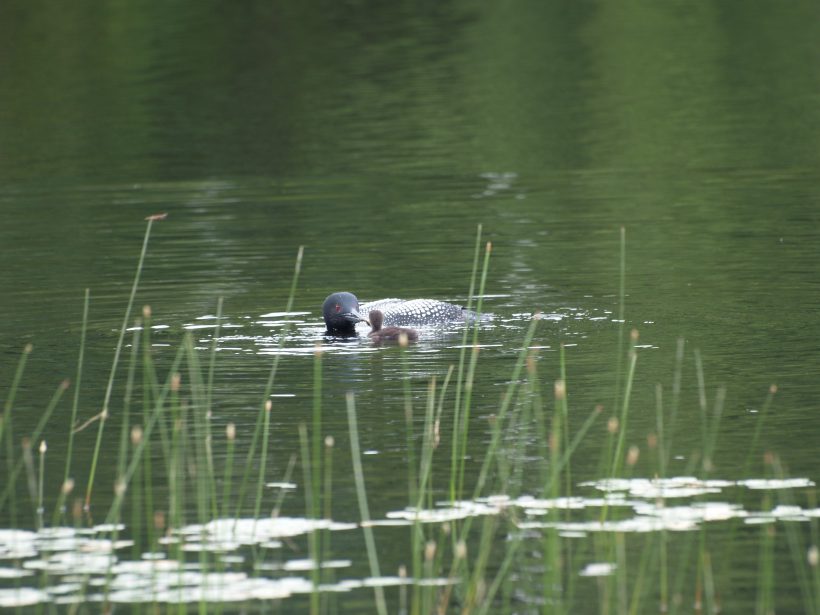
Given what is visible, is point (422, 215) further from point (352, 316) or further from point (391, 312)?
point (352, 316)

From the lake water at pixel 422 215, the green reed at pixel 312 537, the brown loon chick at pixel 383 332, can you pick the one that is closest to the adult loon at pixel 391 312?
the brown loon chick at pixel 383 332

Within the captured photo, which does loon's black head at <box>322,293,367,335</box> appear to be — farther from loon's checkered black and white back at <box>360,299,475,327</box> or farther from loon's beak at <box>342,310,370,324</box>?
loon's checkered black and white back at <box>360,299,475,327</box>

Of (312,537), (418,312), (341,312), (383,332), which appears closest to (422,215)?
(418,312)

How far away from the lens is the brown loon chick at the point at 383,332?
14141mm

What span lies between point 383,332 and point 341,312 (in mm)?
449

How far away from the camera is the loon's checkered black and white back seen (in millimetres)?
14992

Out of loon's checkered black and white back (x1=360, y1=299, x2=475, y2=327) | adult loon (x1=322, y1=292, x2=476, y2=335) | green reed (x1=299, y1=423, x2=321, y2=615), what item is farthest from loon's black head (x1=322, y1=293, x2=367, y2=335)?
green reed (x1=299, y1=423, x2=321, y2=615)

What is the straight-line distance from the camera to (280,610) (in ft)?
25.5

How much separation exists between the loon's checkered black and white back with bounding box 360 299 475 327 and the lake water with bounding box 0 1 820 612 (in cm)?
40

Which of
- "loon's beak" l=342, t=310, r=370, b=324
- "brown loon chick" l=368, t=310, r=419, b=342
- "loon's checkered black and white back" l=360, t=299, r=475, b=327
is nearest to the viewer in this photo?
"brown loon chick" l=368, t=310, r=419, b=342

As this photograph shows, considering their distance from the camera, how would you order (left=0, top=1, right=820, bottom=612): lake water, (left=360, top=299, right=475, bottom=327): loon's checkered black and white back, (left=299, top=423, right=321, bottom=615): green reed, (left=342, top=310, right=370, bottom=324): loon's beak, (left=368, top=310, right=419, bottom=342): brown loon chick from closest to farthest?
(left=299, top=423, right=321, bottom=615): green reed
(left=0, top=1, right=820, bottom=612): lake water
(left=368, top=310, right=419, bottom=342): brown loon chick
(left=342, top=310, right=370, bottom=324): loon's beak
(left=360, top=299, right=475, bottom=327): loon's checkered black and white back

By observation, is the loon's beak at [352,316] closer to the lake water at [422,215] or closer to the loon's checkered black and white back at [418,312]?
the lake water at [422,215]

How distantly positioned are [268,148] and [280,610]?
21.9m

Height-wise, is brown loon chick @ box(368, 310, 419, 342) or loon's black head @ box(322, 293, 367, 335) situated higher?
loon's black head @ box(322, 293, 367, 335)
